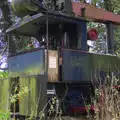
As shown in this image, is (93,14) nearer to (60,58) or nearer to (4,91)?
(60,58)

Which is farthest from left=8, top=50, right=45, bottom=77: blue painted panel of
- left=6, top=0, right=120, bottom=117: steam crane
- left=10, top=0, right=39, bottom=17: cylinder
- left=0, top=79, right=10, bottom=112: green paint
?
left=10, top=0, right=39, bottom=17: cylinder

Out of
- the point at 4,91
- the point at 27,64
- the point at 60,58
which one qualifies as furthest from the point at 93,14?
the point at 4,91

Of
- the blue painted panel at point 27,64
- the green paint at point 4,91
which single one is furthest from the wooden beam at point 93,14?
the green paint at point 4,91

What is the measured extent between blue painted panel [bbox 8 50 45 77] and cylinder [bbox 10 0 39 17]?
1.02 metres

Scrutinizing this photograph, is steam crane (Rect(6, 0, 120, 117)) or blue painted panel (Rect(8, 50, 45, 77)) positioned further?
blue painted panel (Rect(8, 50, 45, 77))

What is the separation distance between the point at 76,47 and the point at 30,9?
1477mm

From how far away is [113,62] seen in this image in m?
7.82

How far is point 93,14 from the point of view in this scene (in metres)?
→ 7.91

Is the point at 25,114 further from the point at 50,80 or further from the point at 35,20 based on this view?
the point at 35,20

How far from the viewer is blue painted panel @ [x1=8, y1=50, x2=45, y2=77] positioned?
21.8ft

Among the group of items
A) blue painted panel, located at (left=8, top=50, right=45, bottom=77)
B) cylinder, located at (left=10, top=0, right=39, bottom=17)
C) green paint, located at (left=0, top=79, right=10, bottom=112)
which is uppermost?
cylinder, located at (left=10, top=0, right=39, bottom=17)

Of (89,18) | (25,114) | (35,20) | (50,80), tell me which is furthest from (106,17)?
(25,114)

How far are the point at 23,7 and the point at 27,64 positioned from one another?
4.51 feet

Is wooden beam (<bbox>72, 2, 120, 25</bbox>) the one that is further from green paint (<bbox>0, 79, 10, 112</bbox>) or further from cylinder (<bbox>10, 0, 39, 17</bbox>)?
green paint (<bbox>0, 79, 10, 112</bbox>)
